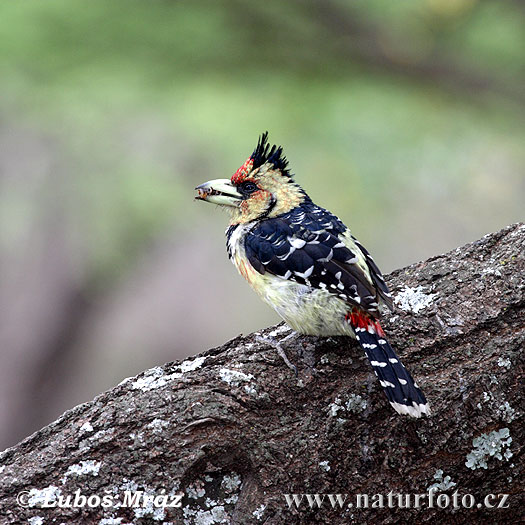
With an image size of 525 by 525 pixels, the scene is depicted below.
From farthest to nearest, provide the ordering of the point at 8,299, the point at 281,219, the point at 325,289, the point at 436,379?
the point at 8,299
the point at 281,219
the point at 325,289
the point at 436,379

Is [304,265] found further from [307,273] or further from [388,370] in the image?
[388,370]

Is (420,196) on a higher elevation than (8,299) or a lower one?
lower

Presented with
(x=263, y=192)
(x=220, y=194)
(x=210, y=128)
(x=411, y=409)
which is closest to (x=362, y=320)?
(x=411, y=409)

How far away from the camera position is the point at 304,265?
3.07m

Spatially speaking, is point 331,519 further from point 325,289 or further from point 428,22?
point 428,22

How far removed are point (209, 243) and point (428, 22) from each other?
488 centimetres

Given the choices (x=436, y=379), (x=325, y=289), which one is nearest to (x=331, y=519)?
(x=436, y=379)

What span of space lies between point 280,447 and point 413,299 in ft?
2.97

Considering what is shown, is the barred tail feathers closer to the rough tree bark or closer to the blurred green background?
the rough tree bark

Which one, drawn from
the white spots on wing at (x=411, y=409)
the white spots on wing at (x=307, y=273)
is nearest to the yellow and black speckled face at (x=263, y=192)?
the white spots on wing at (x=307, y=273)

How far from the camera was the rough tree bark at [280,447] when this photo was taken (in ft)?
8.23

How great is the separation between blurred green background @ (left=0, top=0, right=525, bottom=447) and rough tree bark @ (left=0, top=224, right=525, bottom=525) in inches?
128

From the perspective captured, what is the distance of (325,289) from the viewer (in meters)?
3.01

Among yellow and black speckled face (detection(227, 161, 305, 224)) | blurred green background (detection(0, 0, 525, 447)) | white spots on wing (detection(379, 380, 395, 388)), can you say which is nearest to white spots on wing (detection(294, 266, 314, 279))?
yellow and black speckled face (detection(227, 161, 305, 224))
